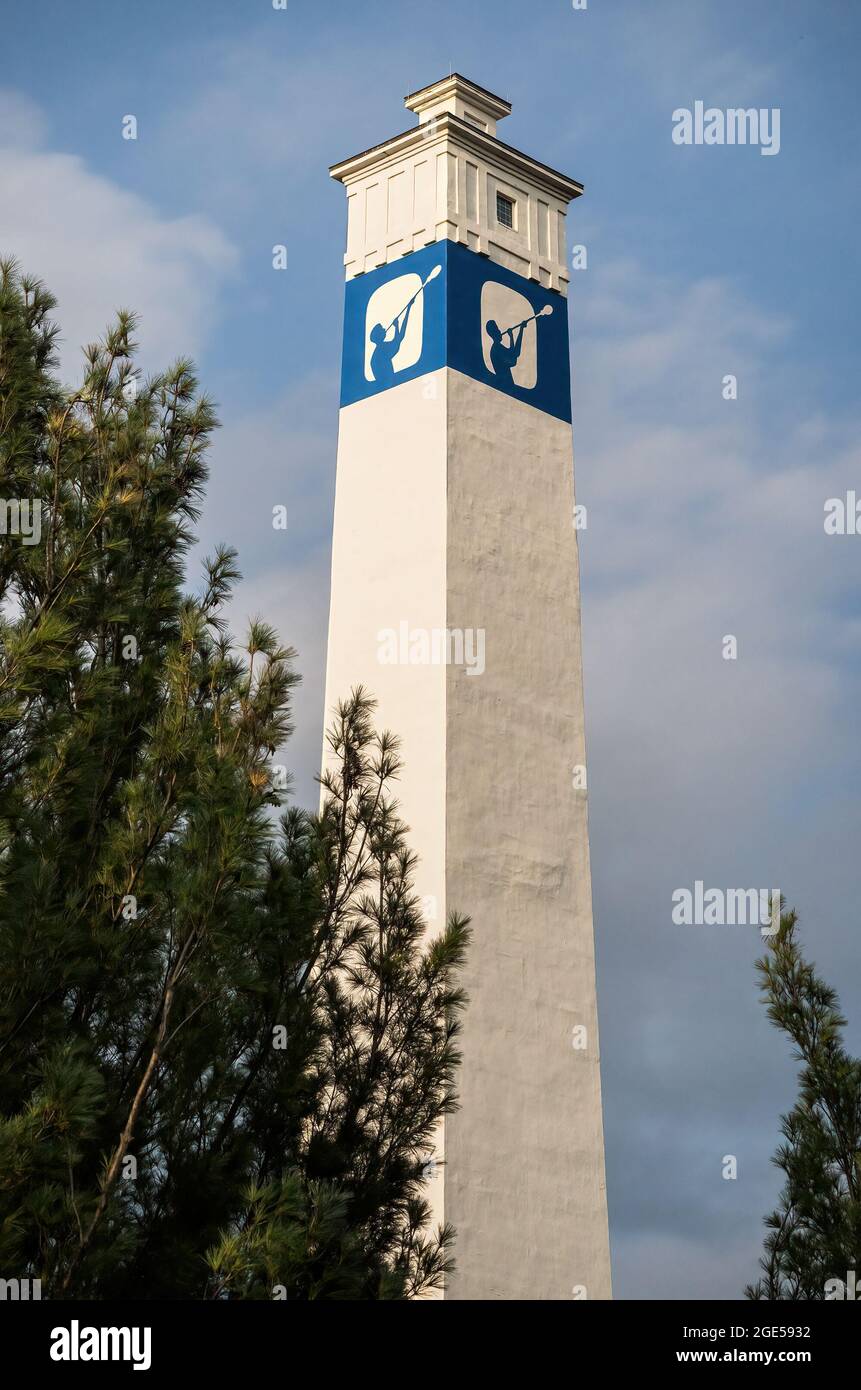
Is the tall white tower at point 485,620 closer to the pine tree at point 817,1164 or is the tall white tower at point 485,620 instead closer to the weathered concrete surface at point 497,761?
the weathered concrete surface at point 497,761

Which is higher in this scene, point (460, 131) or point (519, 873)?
point (460, 131)

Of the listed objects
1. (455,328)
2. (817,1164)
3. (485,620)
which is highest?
(455,328)

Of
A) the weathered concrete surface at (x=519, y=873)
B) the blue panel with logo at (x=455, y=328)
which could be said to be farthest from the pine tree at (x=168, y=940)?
the blue panel with logo at (x=455, y=328)

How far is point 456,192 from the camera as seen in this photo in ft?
64.7

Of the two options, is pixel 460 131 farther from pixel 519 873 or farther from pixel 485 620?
pixel 519 873

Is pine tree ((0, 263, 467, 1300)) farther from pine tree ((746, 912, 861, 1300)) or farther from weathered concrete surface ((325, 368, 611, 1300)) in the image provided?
weathered concrete surface ((325, 368, 611, 1300))

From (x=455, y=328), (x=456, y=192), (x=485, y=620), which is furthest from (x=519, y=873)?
(x=456, y=192)

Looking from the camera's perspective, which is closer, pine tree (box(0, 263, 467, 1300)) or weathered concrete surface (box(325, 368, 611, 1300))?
pine tree (box(0, 263, 467, 1300))

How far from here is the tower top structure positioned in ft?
65.0

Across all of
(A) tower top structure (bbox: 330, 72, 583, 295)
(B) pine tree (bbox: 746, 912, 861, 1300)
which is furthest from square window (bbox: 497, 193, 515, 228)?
(B) pine tree (bbox: 746, 912, 861, 1300)

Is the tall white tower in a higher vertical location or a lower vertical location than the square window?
lower

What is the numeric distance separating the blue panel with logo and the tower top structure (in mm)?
233

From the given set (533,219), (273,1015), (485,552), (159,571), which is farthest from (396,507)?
(273,1015)

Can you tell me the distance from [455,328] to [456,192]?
1.68 meters
